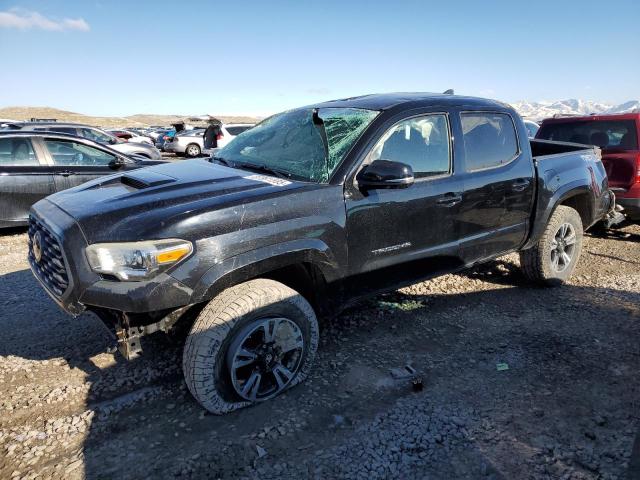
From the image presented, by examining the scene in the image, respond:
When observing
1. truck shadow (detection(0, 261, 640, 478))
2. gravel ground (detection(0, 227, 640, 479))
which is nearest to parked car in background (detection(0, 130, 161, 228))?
truck shadow (detection(0, 261, 640, 478))

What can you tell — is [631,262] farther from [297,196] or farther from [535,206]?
[297,196]

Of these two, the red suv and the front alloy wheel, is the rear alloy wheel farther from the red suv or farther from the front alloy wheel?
the front alloy wheel

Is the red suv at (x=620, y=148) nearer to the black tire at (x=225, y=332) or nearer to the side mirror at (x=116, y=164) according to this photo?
the black tire at (x=225, y=332)

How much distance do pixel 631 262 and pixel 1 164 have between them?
8.46 meters

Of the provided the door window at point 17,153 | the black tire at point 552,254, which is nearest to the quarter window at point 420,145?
the black tire at point 552,254

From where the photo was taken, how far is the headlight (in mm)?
2275

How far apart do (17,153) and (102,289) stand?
18.0 ft

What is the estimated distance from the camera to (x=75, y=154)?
6.83m

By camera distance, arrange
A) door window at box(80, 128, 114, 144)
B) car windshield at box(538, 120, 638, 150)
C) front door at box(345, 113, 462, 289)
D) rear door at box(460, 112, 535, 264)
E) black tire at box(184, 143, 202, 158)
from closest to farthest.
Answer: front door at box(345, 113, 462, 289), rear door at box(460, 112, 535, 264), car windshield at box(538, 120, 638, 150), door window at box(80, 128, 114, 144), black tire at box(184, 143, 202, 158)

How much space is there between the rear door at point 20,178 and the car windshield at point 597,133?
7.61 metres

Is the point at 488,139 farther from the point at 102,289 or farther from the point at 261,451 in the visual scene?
the point at 102,289

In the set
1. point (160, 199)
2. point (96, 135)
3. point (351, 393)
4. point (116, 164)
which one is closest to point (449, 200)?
point (351, 393)

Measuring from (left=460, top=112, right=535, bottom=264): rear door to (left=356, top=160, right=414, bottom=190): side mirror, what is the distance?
87 cm

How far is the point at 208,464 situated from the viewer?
2.29m
